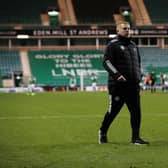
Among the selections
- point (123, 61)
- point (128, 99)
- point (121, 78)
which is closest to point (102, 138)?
point (128, 99)

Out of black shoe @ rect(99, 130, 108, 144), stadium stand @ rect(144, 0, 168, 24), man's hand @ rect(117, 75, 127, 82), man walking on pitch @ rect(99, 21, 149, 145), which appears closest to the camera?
man's hand @ rect(117, 75, 127, 82)

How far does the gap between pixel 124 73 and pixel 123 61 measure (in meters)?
0.20

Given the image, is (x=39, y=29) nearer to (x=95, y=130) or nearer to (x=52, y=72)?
(x=52, y=72)

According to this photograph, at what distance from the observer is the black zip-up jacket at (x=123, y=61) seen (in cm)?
944

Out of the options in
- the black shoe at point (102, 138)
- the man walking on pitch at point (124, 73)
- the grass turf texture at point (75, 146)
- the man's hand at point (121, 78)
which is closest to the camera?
the grass turf texture at point (75, 146)

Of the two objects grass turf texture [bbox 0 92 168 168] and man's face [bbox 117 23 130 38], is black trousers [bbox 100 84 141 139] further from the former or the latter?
man's face [bbox 117 23 130 38]

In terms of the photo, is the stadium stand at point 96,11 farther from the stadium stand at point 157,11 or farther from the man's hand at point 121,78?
the man's hand at point 121,78

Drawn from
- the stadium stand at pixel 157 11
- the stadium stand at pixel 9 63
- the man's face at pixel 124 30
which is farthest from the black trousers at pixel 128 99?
the stadium stand at pixel 157 11

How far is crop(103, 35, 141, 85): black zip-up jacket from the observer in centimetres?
944

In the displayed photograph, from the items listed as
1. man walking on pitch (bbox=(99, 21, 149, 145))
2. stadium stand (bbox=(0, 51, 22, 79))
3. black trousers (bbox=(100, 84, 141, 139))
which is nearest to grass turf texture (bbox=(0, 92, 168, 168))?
black trousers (bbox=(100, 84, 141, 139))

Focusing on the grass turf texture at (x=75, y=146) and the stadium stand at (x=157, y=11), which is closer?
the grass turf texture at (x=75, y=146)

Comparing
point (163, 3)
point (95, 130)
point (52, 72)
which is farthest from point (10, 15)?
point (95, 130)

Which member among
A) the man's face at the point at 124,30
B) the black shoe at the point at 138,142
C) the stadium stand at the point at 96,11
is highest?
the stadium stand at the point at 96,11

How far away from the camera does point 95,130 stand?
41.2 feet
